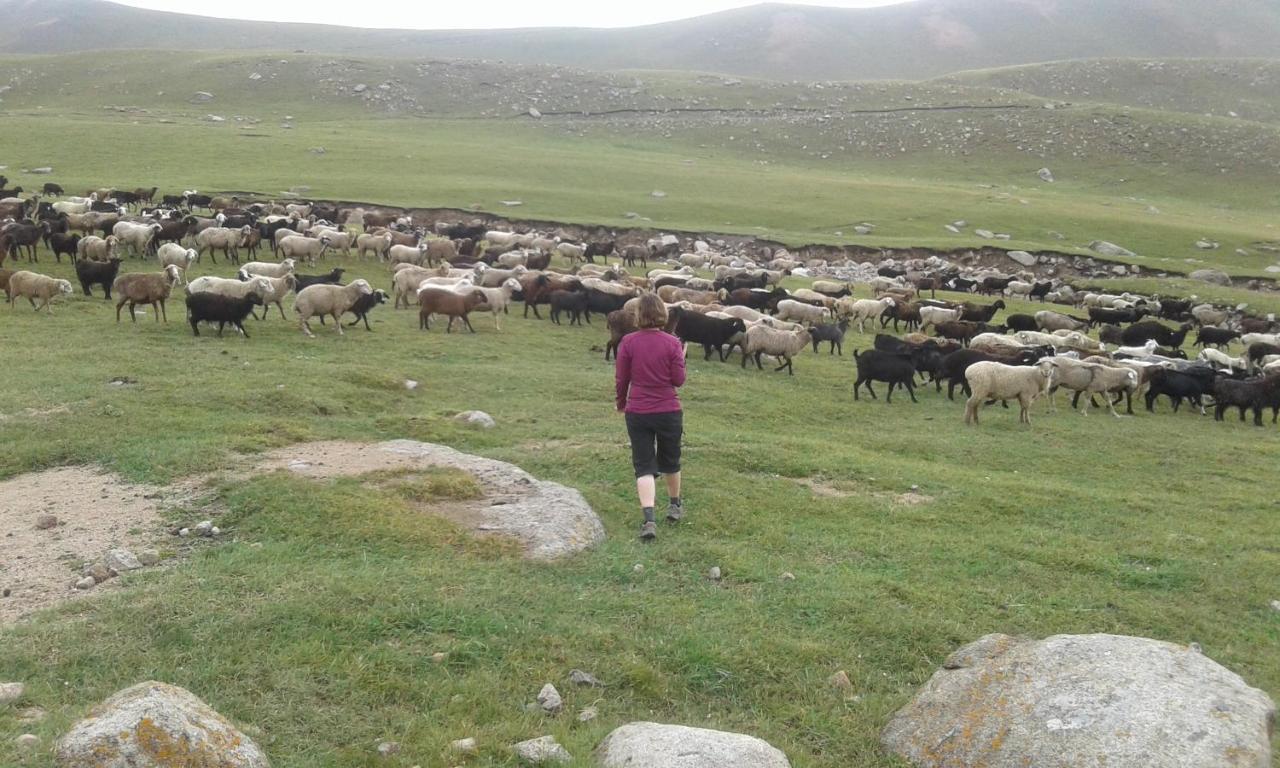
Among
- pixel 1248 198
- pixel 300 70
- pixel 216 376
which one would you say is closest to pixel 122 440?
pixel 216 376

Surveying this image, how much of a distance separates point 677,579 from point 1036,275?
38.3 m

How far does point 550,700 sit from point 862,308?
79.2 feet

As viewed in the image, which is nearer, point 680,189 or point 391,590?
point 391,590

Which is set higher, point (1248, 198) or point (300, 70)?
point (300, 70)

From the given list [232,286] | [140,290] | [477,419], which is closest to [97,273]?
[140,290]

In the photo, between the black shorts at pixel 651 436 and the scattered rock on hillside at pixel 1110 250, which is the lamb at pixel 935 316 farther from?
the scattered rock on hillside at pixel 1110 250

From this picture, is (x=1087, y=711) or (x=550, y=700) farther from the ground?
(x=1087, y=711)

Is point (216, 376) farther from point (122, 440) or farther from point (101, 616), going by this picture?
point (101, 616)

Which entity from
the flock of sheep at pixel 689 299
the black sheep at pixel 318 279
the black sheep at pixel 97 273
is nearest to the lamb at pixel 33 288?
the flock of sheep at pixel 689 299

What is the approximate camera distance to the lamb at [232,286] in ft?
68.3

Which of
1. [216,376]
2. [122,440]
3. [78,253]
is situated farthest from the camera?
[78,253]

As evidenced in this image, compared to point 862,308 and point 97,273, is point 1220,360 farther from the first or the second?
point 97,273

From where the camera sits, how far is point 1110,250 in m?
44.8

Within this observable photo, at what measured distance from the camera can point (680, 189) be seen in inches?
2180
